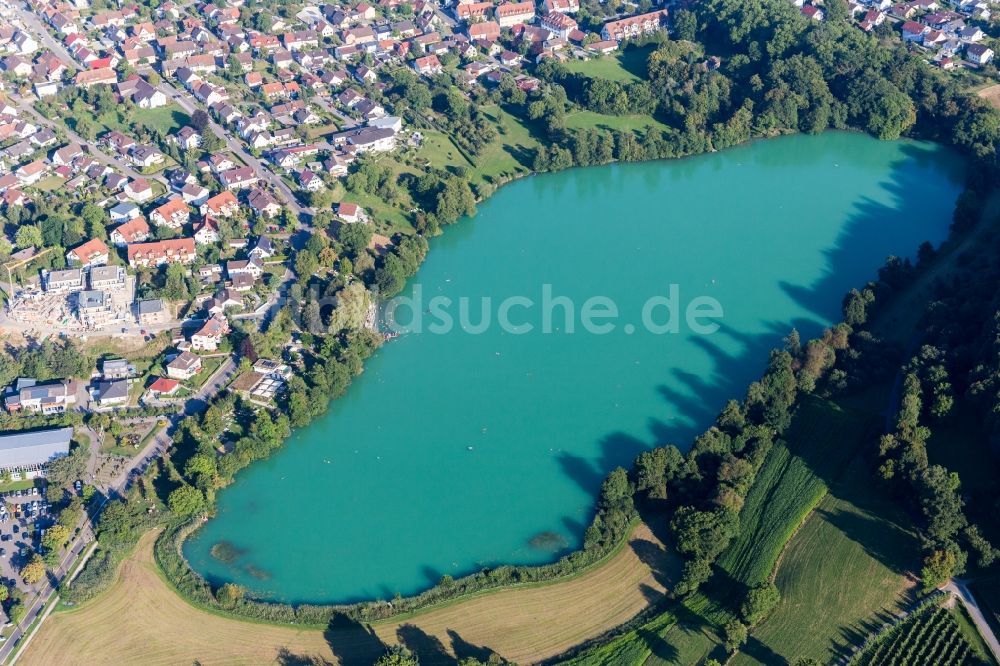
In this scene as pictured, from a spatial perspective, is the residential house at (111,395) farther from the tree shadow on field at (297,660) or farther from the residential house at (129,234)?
the tree shadow on field at (297,660)

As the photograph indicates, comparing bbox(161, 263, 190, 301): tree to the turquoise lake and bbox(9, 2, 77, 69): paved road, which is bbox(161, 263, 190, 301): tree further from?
bbox(9, 2, 77, 69): paved road

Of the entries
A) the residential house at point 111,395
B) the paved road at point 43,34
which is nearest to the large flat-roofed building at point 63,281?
the residential house at point 111,395

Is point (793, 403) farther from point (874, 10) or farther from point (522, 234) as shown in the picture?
point (874, 10)

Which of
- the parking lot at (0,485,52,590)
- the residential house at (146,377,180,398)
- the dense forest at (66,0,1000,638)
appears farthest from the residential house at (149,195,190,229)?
the parking lot at (0,485,52,590)

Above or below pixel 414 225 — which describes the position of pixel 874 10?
above

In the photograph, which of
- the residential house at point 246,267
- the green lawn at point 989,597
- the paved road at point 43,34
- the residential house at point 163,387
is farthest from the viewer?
the paved road at point 43,34

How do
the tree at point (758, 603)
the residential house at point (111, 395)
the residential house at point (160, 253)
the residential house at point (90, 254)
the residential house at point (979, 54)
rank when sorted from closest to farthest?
the tree at point (758, 603), the residential house at point (111, 395), the residential house at point (160, 253), the residential house at point (90, 254), the residential house at point (979, 54)

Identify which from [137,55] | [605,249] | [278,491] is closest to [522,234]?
[605,249]
